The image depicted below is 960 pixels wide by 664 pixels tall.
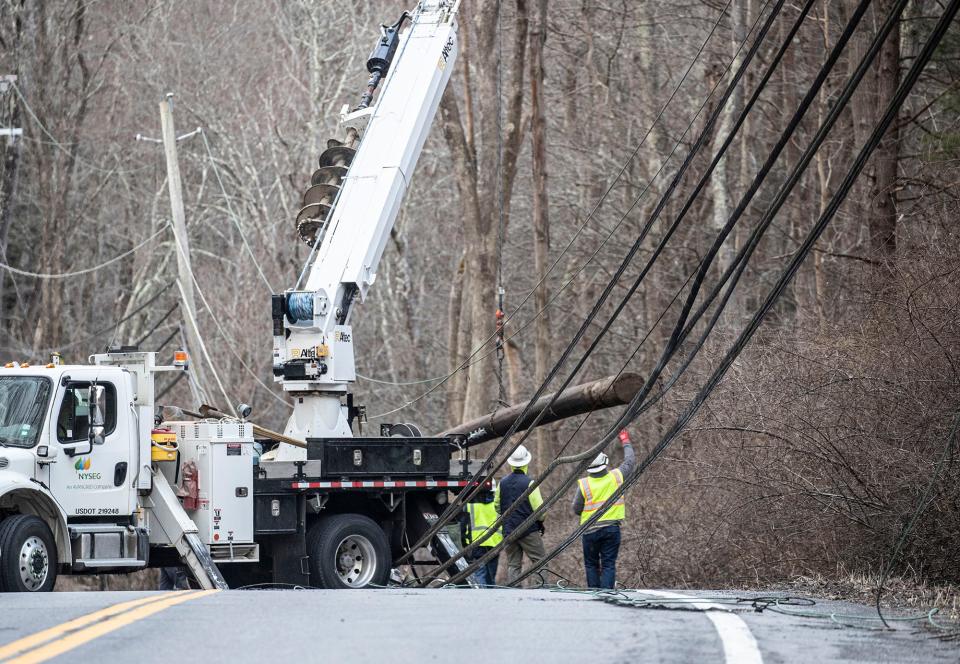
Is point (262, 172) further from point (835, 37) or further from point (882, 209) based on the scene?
point (882, 209)

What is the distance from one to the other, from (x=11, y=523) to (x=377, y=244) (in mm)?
5932

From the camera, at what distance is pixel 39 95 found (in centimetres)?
3797

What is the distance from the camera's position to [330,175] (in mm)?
17969

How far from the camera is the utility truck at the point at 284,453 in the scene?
14109 mm

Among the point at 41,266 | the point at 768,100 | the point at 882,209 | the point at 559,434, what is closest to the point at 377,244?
the point at 882,209

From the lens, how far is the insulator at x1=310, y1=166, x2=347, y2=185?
58.8 feet

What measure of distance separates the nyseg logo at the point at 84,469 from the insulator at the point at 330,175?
5101 millimetres

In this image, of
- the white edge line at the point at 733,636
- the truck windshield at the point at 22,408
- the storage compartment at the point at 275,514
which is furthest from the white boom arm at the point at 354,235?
the white edge line at the point at 733,636

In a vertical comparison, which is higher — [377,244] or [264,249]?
[264,249]

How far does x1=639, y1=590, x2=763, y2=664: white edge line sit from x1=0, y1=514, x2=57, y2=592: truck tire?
6195 millimetres

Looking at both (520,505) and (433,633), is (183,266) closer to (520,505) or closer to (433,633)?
(520,505)

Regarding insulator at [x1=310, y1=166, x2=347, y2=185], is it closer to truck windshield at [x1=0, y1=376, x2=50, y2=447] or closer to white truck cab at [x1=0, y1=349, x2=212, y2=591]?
white truck cab at [x1=0, y1=349, x2=212, y2=591]

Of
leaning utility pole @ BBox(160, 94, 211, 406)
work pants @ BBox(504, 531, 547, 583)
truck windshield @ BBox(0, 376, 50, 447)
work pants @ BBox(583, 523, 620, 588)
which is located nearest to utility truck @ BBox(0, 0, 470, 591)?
truck windshield @ BBox(0, 376, 50, 447)

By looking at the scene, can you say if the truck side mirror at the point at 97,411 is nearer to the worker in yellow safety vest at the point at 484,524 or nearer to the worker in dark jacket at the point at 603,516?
the worker in yellow safety vest at the point at 484,524
